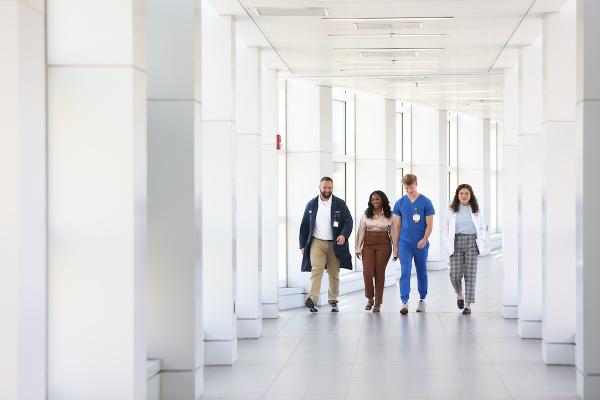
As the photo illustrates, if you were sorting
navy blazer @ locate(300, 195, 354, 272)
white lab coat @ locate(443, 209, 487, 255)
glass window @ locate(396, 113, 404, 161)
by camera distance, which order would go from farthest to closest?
1. glass window @ locate(396, 113, 404, 161)
2. navy blazer @ locate(300, 195, 354, 272)
3. white lab coat @ locate(443, 209, 487, 255)

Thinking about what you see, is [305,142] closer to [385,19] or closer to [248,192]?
[248,192]

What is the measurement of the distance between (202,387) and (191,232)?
4.36ft

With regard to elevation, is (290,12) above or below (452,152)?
above

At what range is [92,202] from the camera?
5.86 metres

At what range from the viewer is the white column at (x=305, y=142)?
17.5m

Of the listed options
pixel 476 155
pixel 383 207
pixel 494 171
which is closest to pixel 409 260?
pixel 383 207

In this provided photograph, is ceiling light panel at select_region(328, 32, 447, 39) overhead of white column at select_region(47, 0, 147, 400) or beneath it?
overhead

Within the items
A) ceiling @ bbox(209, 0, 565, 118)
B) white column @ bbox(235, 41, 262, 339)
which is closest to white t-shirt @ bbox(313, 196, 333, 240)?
white column @ bbox(235, 41, 262, 339)

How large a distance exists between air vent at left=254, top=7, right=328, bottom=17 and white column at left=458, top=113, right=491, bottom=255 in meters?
20.2

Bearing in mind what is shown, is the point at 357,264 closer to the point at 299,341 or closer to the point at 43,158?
the point at 299,341

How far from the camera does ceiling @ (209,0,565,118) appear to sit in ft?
33.9

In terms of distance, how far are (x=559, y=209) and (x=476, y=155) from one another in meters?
21.4

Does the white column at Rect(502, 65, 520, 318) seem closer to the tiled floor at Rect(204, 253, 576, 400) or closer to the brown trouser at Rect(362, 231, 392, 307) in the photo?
the tiled floor at Rect(204, 253, 576, 400)

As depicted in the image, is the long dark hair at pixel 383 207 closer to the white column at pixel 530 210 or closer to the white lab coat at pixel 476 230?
the white lab coat at pixel 476 230
